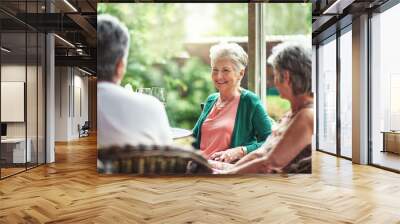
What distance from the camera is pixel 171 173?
641cm

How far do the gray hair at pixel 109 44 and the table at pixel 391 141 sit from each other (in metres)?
4.74

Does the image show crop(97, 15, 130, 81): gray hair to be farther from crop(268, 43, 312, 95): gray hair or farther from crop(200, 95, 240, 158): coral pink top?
crop(268, 43, 312, 95): gray hair

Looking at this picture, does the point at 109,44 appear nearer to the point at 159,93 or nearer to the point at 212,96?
the point at 159,93

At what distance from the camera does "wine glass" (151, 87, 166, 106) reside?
6.31 metres

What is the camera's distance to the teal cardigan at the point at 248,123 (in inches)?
244

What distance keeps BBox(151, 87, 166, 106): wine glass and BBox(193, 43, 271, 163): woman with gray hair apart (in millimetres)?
644

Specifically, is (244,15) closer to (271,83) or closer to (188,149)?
(271,83)

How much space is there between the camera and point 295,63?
636 centimetres

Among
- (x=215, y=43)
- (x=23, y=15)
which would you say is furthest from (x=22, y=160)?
(x=215, y=43)

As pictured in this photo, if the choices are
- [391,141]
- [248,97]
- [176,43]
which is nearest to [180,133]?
[248,97]

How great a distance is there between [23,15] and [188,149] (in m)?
3.54

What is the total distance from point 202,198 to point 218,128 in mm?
1585

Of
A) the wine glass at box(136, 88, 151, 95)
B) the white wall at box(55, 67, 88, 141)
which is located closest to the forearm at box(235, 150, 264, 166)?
the wine glass at box(136, 88, 151, 95)

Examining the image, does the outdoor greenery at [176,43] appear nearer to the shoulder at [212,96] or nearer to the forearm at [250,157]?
the shoulder at [212,96]
